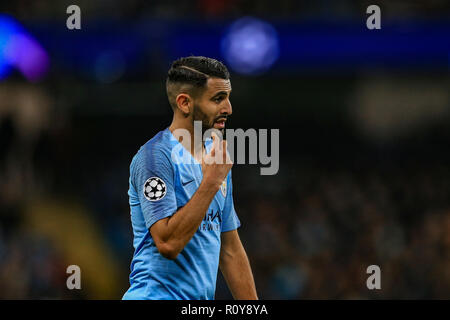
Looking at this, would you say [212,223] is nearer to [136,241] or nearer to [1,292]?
[136,241]

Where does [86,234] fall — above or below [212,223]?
below

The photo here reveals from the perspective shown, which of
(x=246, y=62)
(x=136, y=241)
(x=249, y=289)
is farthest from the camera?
(x=246, y=62)

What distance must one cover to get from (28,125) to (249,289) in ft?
41.2

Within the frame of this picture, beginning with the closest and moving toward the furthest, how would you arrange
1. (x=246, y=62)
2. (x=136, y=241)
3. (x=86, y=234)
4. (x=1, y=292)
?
1. (x=136, y=241)
2. (x=1, y=292)
3. (x=246, y=62)
4. (x=86, y=234)

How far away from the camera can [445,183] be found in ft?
46.0

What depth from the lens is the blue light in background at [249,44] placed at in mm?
13805

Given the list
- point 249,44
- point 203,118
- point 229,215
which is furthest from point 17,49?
point 203,118

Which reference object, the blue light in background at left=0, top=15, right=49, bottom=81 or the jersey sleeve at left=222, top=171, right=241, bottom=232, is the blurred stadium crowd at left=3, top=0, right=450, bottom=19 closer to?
the blue light in background at left=0, top=15, right=49, bottom=81

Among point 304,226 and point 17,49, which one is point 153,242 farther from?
point 17,49

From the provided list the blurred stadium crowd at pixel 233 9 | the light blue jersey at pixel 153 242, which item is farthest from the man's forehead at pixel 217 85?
the blurred stadium crowd at pixel 233 9

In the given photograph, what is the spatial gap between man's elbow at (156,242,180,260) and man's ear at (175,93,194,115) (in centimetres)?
84

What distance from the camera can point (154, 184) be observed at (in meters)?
4.37
